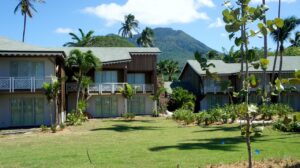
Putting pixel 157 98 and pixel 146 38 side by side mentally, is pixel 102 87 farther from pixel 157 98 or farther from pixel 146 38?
pixel 146 38

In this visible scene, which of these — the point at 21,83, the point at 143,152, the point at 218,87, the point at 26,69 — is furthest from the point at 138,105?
the point at 143,152

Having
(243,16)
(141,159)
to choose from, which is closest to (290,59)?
(141,159)

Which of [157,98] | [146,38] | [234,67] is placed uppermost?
[146,38]

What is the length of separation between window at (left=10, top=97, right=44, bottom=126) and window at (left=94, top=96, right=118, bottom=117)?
10300 millimetres

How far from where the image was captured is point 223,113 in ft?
90.4

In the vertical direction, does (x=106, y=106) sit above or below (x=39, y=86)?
below

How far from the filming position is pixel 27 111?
97.8 ft

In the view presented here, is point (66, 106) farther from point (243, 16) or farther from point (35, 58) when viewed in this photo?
point (243, 16)

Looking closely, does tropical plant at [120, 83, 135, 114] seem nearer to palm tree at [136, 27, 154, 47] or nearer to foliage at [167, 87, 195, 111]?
foliage at [167, 87, 195, 111]

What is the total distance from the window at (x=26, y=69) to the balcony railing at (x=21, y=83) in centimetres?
54

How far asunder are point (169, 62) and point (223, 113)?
1683 inches

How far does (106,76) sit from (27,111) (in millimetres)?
11876

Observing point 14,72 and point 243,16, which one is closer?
point 243,16

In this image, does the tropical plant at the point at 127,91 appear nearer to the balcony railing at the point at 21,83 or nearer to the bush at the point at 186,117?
the bush at the point at 186,117
